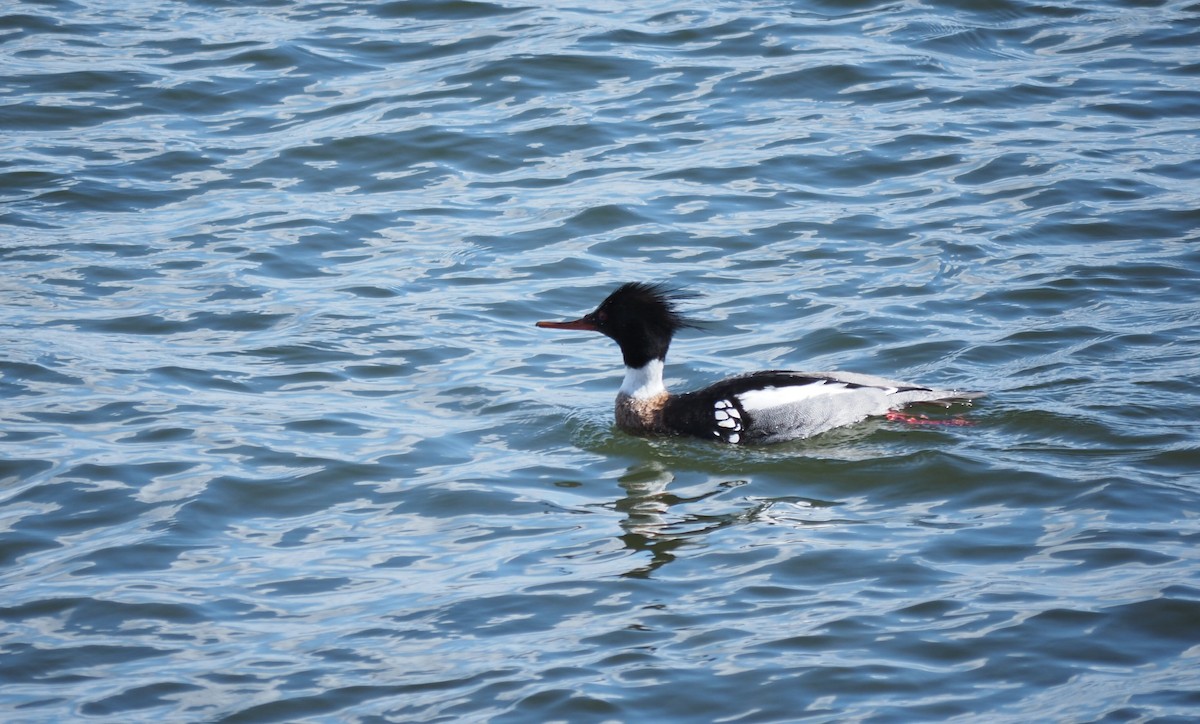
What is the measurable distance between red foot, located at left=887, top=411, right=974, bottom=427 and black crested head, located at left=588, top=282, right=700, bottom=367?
1.44 metres

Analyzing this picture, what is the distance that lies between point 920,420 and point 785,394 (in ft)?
2.95

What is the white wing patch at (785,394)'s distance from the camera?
9.21 m

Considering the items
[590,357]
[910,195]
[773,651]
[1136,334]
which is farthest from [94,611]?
[910,195]

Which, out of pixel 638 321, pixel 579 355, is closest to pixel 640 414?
pixel 638 321

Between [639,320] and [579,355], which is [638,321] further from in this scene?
[579,355]

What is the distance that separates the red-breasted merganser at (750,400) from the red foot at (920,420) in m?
0.05

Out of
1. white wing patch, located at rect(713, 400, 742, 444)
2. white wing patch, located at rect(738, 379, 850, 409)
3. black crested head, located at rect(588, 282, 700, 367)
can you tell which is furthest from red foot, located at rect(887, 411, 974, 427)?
black crested head, located at rect(588, 282, 700, 367)

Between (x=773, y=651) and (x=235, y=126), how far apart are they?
1011cm

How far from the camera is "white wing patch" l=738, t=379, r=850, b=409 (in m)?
9.21

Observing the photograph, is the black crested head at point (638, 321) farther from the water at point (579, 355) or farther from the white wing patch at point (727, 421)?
the white wing patch at point (727, 421)

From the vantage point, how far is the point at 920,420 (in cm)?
941

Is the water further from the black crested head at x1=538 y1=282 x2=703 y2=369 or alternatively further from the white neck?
the black crested head at x1=538 y1=282 x2=703 y2=369

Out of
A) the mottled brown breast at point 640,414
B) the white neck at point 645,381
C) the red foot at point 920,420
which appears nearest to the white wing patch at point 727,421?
the mottled brown breast at point 640,414

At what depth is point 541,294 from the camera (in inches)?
457
